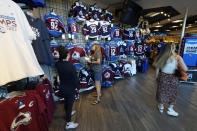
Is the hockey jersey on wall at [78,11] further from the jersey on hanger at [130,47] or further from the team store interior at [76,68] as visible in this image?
the jersey on hanger at [130,47]

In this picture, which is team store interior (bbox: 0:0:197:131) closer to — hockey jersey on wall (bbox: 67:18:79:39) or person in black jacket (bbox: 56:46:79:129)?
hockey jersey on wall (bbox: 67:18:79:39)

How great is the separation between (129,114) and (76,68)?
1.75 m

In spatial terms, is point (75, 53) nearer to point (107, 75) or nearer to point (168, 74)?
point (107, 75)

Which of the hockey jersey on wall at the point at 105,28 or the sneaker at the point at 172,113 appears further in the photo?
the hockey jersey on wall at the point at 105,28

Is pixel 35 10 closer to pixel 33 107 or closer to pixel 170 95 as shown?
pixel 33 107

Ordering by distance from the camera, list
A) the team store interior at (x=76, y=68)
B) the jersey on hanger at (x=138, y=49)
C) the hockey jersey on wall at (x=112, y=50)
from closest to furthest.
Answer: the team store interior at (x=76, y=68) < the hockey jersey on wall at (x=112, y=50) < the jersey on hanger at (x=138, y=49)

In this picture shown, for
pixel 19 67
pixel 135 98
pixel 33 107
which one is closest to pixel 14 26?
pixel 19 67

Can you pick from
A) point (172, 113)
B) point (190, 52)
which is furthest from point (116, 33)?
point (190, 52)

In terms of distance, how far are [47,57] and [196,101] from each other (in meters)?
3.95

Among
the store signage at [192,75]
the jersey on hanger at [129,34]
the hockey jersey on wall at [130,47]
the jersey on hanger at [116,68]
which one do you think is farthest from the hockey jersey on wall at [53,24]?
the store signage at [192,75]

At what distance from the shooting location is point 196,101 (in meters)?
2.54

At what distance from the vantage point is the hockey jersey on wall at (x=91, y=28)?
265cm

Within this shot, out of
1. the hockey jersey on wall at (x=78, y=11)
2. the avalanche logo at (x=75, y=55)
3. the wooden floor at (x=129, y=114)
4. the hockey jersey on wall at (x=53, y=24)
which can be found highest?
the hockey jersey on wall at (x=78, y=11)

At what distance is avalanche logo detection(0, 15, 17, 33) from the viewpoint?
34.6 inches
